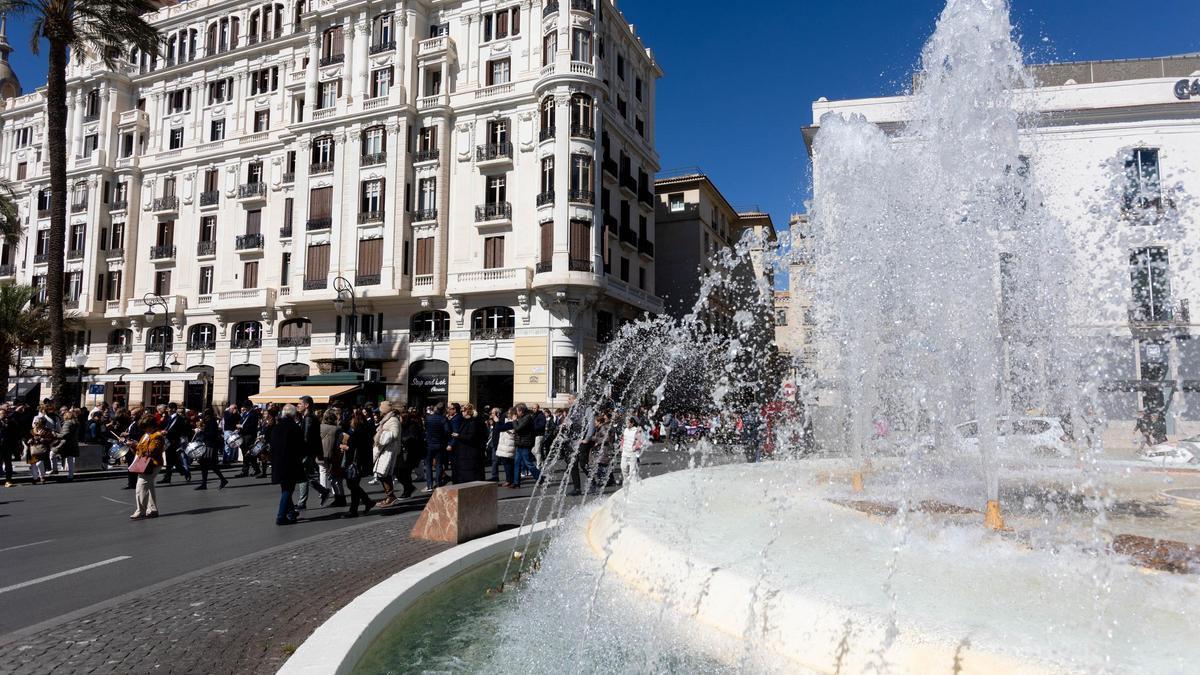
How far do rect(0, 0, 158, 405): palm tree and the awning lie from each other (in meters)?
7.21

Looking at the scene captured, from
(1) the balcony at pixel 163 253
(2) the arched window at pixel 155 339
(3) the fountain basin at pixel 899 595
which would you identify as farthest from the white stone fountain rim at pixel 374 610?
(1) the balcony at pixel 163 253

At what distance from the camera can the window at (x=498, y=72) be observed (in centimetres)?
3366

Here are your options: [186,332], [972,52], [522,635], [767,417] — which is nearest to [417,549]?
[522,635]

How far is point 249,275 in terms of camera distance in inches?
1480

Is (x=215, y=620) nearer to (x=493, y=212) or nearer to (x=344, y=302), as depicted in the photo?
(x=344, y=302)

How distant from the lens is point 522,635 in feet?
14.8

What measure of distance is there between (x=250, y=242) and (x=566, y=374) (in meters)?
19.3

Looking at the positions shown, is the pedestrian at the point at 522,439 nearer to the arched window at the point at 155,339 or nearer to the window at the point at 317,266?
the window at the point at 317,266

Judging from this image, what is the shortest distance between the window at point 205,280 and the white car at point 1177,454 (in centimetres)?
4093

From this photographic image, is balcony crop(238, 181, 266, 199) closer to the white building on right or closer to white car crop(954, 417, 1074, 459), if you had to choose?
the white building on right

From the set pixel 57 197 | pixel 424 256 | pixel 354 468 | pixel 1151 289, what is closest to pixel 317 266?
pixel 424 256

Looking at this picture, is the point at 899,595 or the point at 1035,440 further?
the point at 1035,440

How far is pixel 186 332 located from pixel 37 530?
108 feet

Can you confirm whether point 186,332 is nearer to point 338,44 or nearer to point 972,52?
point 338,44
